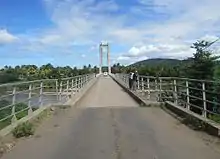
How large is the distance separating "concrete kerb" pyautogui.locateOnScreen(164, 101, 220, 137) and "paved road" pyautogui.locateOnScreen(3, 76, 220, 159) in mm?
372

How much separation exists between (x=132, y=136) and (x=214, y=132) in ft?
6.11

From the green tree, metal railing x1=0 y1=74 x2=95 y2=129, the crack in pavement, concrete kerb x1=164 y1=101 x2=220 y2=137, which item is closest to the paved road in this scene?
the crack in pavement

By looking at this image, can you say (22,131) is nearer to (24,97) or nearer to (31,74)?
(24,97)

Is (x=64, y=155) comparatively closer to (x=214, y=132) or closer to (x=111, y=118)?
(x=214, y=132)

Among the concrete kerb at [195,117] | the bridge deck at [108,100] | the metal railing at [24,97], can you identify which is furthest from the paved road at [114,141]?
the bridge deck at [108,100]

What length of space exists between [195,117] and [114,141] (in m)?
3.21

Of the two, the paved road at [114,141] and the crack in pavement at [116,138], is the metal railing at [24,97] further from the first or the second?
the crack in pavement at [116,138]

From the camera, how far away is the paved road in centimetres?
721

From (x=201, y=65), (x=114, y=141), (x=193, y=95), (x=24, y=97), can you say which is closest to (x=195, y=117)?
(x=114, y=141)

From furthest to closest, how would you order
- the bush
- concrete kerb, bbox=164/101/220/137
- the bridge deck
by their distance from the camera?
1. the bridge deck
2. the bush
3. concrete kerb, bbox=164/101/220/137

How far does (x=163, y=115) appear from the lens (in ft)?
43.6

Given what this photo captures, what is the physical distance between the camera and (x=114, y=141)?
27.9 feet

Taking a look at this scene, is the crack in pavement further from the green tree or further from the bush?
the green tree

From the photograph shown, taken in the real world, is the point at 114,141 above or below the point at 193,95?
below
